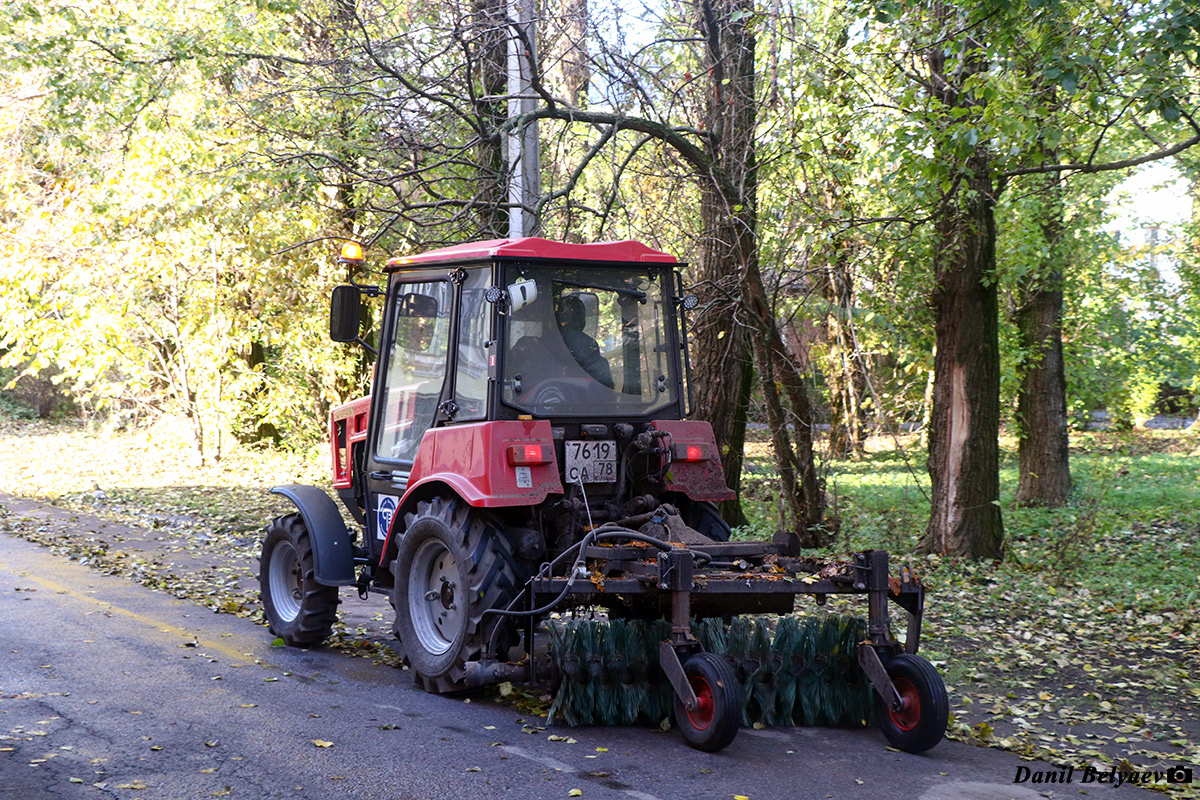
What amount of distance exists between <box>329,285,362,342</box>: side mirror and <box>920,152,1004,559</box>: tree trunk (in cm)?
686

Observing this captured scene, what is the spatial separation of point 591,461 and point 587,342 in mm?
769

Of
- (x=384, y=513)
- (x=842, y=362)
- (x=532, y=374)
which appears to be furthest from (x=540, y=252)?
(x=842, y=362)

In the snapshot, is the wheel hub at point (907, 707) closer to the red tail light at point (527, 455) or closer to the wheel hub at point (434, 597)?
the red tail light at point (527, 455)

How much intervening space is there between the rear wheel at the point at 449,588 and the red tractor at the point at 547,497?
1 cm

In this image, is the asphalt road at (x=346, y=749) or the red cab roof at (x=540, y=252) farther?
the red cab roof at (x=540, y=252)

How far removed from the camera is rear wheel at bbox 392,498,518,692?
20.6 ft

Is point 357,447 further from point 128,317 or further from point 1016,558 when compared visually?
point 128,317

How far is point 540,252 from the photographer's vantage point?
22.3 feet

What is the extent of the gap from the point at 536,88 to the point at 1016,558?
7086 mm

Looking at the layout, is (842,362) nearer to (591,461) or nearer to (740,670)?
(591,461)

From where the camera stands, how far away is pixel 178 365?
2094 cm

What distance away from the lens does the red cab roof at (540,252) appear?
6.74 m

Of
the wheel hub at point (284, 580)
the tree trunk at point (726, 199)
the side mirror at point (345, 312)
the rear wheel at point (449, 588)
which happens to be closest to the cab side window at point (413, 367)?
the side mirror at point (345, 312)

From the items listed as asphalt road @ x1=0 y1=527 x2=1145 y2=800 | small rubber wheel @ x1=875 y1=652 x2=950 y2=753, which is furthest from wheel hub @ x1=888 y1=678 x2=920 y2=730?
asphalt road @ x1=0 y1=527 x2=1145 y2=800
